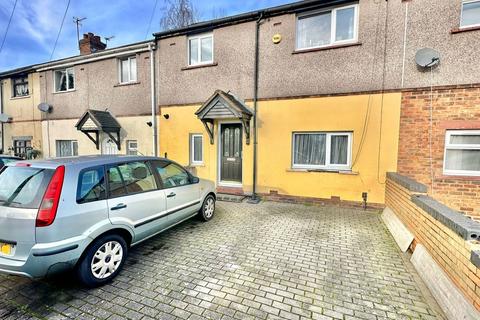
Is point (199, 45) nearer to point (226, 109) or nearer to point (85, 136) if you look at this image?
point (226, 109)

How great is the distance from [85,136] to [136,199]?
29.3 ft

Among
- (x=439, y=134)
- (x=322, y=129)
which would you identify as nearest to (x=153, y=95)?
(x=322, y=129)

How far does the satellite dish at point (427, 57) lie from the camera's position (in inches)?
214

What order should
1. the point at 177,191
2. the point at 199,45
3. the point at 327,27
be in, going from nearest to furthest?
the point at 177,191 < the point at 327,27 < the point at 199,45

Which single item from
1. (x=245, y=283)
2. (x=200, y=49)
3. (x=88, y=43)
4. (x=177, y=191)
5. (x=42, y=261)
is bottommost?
(x=245, y=283)

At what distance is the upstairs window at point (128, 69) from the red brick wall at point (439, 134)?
30.8 feet

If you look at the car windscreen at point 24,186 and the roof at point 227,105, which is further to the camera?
the roof at point 227,105

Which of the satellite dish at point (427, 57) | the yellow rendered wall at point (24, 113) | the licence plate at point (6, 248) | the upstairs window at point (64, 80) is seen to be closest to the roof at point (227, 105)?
the satellite dish at point (427, 57)

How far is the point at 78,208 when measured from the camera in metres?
2.66

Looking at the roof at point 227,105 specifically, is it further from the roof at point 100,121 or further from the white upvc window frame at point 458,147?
the white upvc window frame at point 458,147

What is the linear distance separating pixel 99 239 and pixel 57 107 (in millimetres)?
11281

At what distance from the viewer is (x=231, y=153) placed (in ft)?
25.9

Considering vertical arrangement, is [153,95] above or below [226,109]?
above

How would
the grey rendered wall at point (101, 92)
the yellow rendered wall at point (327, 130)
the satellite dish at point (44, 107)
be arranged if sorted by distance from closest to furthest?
the yellow rendered wall at point (327, 130) → the grey rendered wall at point (101, 92) → the satellite dish at point (44, 107)
